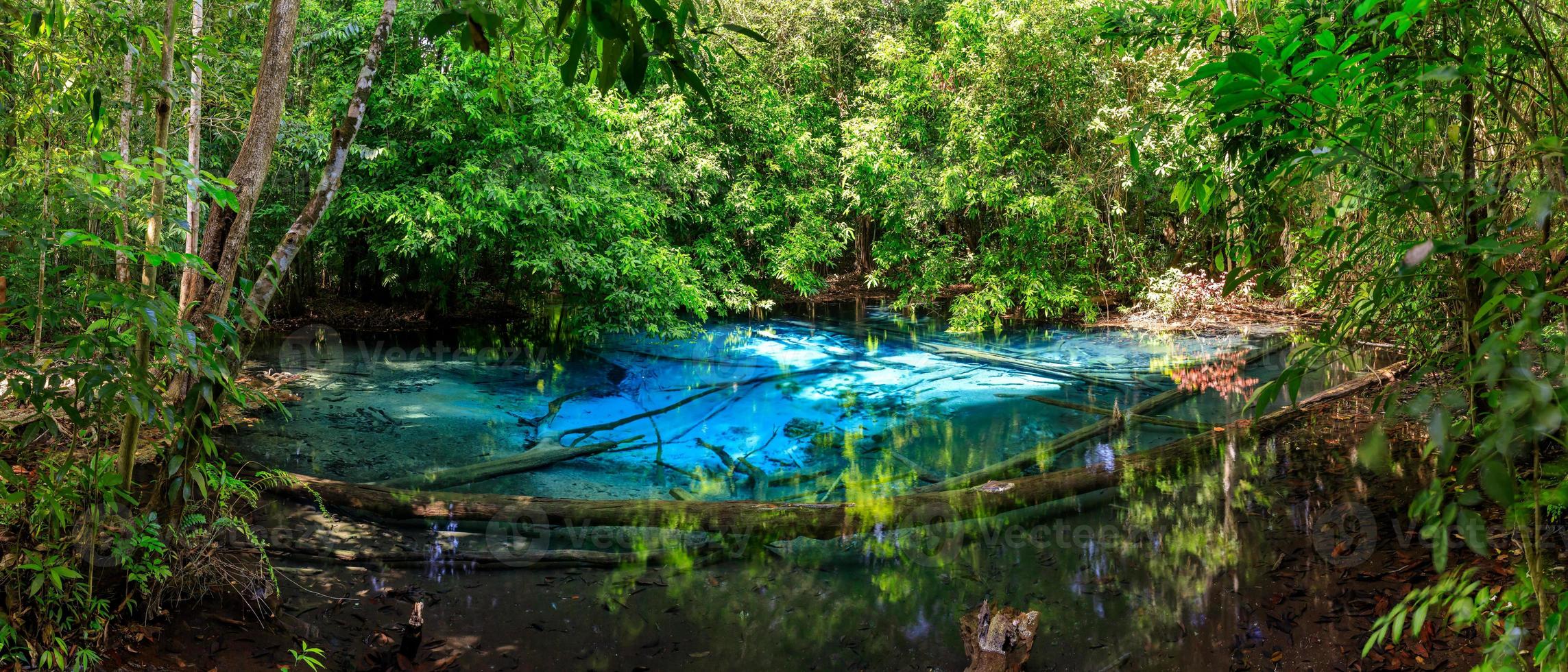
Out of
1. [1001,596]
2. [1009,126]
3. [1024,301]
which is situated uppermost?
[1009,126]

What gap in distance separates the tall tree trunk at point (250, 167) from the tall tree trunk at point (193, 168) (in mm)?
68

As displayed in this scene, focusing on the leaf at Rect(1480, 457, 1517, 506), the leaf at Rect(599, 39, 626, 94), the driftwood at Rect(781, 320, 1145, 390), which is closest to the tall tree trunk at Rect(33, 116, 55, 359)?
the leaf at Rect(599, 39, 626, 94)

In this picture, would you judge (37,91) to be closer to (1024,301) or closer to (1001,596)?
(1001,596)

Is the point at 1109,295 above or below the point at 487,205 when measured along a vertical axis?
below

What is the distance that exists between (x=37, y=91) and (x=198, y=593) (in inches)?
73.6

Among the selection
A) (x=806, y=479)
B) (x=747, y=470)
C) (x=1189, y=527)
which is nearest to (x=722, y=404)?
(x=747, y=470)

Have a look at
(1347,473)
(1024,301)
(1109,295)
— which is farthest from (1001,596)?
(1109,295)

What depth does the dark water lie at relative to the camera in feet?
10.2

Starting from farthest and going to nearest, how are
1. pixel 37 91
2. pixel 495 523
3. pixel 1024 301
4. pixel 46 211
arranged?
pixel 1024 301 < pixel 495 523 < pixel 46 211 < pixel 37 91

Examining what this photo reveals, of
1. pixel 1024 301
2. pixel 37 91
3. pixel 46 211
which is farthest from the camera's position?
pixel 1024 301

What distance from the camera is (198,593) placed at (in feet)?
9.25

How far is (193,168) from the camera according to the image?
6.79 ft

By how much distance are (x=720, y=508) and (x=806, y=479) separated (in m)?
1.03

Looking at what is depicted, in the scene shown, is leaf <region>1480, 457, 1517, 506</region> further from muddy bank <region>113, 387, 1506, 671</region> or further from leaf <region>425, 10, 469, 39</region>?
muddy bank <region>113, 387, 1506, 671</region>
